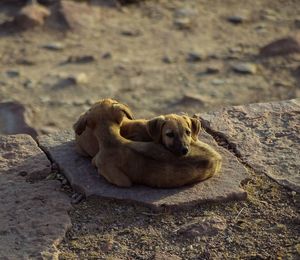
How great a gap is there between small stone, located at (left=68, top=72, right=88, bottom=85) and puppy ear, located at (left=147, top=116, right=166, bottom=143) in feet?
14.5

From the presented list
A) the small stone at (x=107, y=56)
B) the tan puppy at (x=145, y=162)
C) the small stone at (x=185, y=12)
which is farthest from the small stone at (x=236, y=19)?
the tan puppy at (x=145, y=162)

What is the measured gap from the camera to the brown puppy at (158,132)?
4.38 metres

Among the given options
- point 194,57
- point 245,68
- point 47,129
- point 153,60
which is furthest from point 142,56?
point 47,129

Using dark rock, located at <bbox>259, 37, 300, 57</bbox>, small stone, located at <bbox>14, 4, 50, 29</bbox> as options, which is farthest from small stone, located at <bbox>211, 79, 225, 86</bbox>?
small stone, located at <bbox>14, 4, 50, 29</bbox>

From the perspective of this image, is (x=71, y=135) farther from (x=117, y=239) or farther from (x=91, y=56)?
(x=91, y=56)

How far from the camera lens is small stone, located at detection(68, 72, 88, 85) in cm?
883

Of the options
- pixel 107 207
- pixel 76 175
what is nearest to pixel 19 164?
pixel 76 175

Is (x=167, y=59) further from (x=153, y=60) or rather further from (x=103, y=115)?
(x=103, y=115)

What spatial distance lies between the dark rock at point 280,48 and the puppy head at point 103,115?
5.01m

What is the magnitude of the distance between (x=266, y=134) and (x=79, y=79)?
155 inches

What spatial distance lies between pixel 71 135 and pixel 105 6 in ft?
17.9

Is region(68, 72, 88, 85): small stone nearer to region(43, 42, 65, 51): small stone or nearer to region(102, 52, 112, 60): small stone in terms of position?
region(102, 52, 112, 60): small stone

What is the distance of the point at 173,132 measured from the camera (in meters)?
4.39

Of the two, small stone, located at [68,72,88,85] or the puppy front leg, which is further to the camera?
small stone, located at [68,72,88,85]
